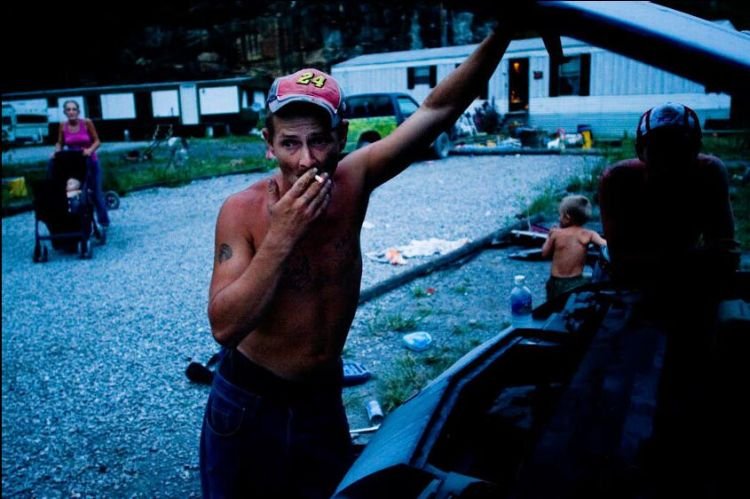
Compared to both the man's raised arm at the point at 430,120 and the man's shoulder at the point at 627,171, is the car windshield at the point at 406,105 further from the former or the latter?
the man's raised arm at the point at 430,120

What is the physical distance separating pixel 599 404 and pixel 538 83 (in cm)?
2403

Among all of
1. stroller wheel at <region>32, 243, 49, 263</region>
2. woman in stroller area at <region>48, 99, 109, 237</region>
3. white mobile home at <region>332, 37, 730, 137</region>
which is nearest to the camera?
stroller wheel at <region>32, 243, 49, 263</region>

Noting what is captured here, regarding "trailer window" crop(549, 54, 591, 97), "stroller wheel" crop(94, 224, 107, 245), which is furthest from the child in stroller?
"trailer window" crop(549, 54, 591, 97)

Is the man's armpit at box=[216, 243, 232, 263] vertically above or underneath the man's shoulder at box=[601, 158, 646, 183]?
underneath

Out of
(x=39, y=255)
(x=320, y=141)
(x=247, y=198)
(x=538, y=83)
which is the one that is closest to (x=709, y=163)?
(x=320, y=141)

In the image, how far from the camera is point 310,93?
1.81 m

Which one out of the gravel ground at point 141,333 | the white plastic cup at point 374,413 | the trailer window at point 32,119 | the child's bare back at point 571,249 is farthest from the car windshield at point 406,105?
the trailer window at point 32,119

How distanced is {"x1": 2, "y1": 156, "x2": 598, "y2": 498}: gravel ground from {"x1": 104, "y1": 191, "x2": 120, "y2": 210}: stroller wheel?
36.6 inches

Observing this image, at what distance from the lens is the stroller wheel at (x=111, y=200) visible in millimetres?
11740

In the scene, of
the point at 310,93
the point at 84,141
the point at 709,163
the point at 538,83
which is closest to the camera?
the point at 310,93

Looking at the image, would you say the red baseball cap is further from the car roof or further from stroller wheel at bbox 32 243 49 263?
stroller wheel at bbox 32 243 49 263

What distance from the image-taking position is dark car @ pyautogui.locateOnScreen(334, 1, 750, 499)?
1099 mm

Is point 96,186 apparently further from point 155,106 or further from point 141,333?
point 155,106

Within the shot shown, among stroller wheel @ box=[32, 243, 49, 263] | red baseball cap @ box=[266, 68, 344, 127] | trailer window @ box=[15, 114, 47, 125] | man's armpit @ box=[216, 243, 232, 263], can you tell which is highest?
trailer window @ box=[15, 114, 47, 125]
